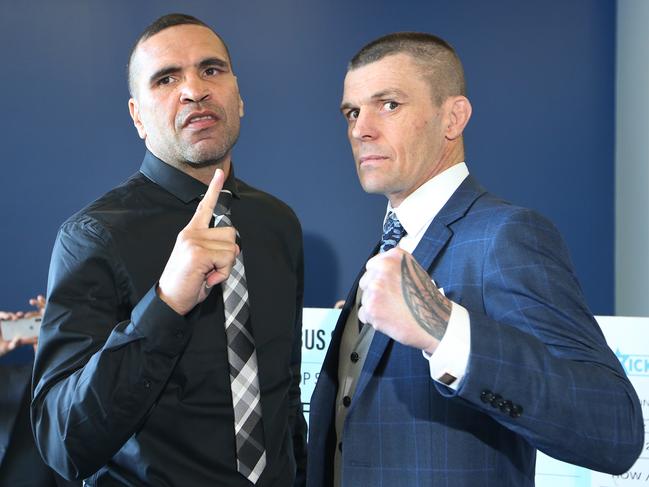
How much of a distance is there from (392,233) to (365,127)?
23cm

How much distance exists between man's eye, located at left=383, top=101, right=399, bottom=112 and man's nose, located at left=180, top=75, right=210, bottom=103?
0.38 meters

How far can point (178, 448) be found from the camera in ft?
4.77

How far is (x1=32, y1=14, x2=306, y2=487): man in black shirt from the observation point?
4.23ft

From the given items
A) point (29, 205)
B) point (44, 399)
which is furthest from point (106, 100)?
point (44, 399)

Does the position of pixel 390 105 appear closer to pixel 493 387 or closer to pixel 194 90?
pixel 194 90

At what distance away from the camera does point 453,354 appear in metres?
1.10

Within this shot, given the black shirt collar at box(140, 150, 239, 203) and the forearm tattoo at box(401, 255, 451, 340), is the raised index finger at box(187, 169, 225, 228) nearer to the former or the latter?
the black shirt collar at box(140, 150, 239, 203)

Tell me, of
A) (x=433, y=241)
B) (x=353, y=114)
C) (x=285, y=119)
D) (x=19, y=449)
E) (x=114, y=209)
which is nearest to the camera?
(x=433, y=241)

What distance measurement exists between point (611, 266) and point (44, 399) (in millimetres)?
2399

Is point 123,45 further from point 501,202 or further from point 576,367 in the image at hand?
point 576,367

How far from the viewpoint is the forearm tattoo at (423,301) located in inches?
43.3

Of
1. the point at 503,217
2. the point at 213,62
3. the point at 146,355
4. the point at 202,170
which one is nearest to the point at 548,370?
the point at 503,217

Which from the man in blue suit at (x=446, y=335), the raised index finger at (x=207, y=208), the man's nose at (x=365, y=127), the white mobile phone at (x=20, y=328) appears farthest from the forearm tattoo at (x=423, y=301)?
the white mobile phone at (x=20, y=328)

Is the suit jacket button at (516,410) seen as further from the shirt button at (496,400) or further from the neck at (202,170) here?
the neck at (202,170)
